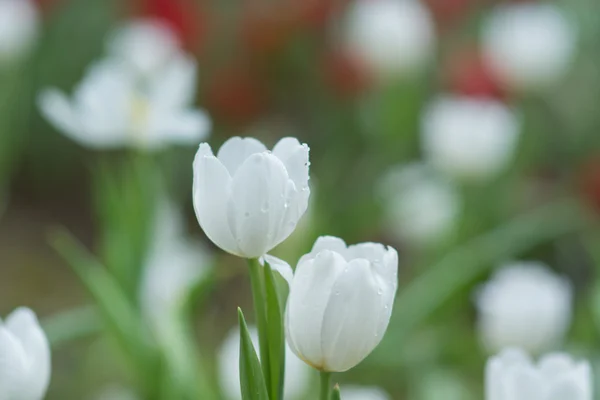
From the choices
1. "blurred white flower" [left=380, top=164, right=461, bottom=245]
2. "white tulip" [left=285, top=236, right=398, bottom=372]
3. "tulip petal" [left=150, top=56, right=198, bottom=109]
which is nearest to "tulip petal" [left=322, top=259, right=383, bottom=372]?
"white tulip" [left=285, top=236, right=398, bottom=372]

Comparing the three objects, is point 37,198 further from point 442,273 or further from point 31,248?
point 442,273

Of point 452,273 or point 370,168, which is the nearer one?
point 452,273

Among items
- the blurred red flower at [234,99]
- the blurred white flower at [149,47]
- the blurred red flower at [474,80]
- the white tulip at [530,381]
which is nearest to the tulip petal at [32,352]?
the white tulip at [530,381]

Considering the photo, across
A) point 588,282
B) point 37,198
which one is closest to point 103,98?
point 588,282

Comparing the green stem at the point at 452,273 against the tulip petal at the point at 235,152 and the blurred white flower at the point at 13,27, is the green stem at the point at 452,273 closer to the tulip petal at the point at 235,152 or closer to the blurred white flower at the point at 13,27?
the tulip petal at the point at 235,152

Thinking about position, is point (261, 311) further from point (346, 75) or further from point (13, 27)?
point (346, 75)

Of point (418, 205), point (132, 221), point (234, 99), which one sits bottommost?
point (132, 221)

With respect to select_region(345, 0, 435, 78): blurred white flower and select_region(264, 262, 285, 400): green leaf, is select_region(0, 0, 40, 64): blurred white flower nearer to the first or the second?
select_region(345, 0, 435, 78): blurred white flower

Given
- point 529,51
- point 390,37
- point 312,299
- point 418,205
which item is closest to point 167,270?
point 418,205
